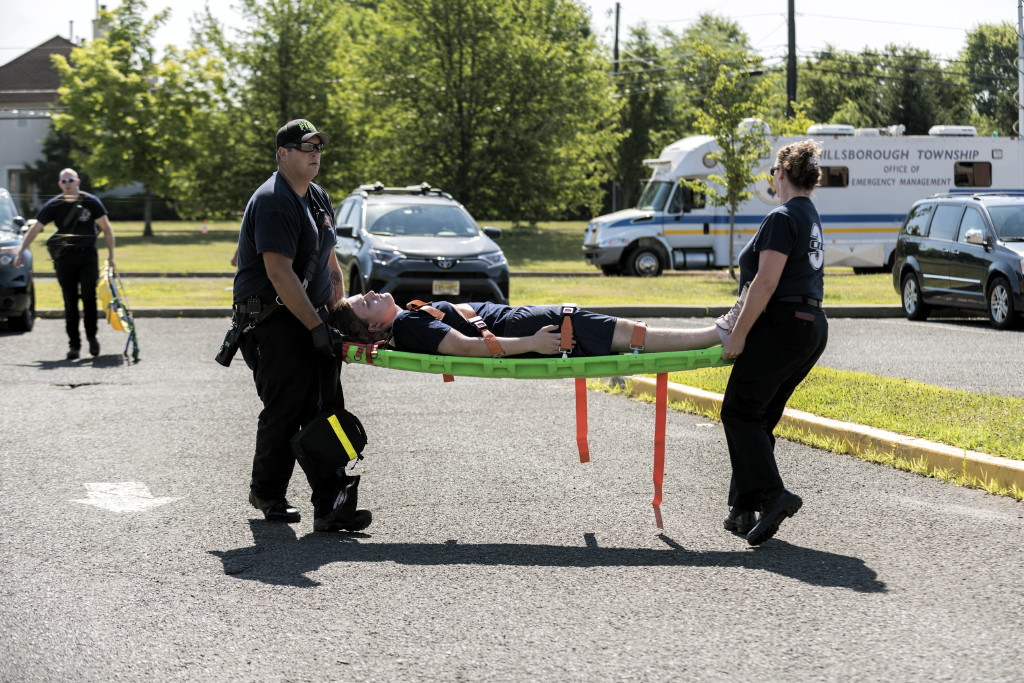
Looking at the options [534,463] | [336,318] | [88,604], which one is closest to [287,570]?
[88,604]

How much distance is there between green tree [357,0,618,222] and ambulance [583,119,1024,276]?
1473 centimetres

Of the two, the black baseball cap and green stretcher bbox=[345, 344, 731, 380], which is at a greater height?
the black baseball cap

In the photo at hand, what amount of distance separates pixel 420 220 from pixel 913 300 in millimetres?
7183

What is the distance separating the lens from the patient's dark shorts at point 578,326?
667cm

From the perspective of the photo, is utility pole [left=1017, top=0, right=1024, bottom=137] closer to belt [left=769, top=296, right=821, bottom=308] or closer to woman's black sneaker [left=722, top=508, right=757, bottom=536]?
belt [left=769, top=296, right=821, bottom=308]

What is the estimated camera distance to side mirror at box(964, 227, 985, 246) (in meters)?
17.0

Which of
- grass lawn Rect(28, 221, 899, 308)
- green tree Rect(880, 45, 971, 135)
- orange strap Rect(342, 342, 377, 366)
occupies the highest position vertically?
green tree Rect(880, 45, 971, 135)

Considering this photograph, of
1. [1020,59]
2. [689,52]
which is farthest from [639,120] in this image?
[1020,59]

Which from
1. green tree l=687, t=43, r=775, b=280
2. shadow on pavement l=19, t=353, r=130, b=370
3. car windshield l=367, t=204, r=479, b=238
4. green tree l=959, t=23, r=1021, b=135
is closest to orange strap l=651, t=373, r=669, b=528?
shadow on pavement l=19, t=353, r=130, b=370

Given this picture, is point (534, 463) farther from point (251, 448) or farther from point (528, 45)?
point (528, 45)

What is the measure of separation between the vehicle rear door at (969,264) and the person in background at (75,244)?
36.0 ft

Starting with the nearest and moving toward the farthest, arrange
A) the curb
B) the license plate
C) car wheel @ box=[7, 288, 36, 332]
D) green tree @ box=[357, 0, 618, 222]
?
the curb
the license plate
car wheel @ box=[7, 288, 36, 332]
green tree @ box=[357, 0, 618, 222]

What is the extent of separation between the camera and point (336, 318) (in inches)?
268

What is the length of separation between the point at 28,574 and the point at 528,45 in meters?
40.2
